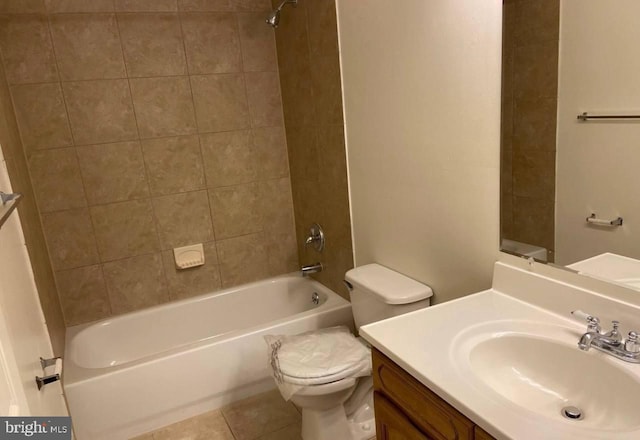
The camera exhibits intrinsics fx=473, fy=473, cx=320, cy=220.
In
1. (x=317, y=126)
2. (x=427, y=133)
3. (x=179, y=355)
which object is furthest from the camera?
(x=317, y=126)

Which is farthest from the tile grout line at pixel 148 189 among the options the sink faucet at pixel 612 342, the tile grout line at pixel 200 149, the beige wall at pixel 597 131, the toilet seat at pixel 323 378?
the sink faucet at pixel 612 342

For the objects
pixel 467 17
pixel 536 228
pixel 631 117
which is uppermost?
pixel 467 17

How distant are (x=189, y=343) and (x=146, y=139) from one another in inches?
43.6

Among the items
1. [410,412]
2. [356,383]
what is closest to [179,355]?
[356,383]

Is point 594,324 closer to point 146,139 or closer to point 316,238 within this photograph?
point 316,238

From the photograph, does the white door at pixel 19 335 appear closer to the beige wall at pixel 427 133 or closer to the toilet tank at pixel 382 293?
the toilet tank at pixel 382 293

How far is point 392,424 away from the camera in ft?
4.24

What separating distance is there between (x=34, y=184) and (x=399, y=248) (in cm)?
184

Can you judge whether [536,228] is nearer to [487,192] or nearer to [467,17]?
[487,192]

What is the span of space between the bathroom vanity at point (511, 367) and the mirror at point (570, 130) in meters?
0.12

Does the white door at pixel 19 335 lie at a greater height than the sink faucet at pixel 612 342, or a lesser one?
greater

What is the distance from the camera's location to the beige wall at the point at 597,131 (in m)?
1.10

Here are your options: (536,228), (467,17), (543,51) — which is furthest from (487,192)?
(467,17)

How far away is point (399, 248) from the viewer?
198 cm
